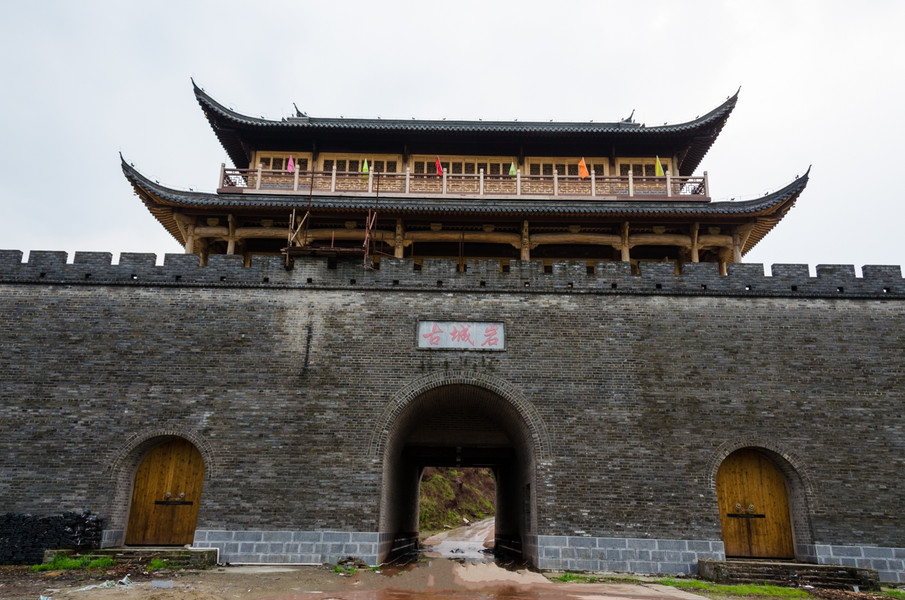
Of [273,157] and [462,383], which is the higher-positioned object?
[273,157]

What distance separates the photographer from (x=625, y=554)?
28.3ft

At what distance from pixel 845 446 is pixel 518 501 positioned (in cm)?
612

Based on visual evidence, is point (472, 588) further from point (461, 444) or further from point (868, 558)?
point (868, 558)

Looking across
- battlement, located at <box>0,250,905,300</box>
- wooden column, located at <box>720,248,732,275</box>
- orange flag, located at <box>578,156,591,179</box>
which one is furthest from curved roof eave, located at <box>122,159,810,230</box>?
battlement, located at <box>0,250,905,300</box>

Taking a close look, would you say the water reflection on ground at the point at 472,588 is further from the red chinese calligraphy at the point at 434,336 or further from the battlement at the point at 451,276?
the battlement at the point at 451,276

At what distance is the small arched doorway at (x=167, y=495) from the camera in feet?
30.4

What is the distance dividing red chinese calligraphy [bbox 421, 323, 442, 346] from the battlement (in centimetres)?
74

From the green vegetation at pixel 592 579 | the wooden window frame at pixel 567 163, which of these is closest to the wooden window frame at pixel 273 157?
the wooden window frame at pixel 567 163

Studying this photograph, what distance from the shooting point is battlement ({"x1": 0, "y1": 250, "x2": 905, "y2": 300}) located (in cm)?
1007

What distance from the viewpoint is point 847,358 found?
9.69 metres

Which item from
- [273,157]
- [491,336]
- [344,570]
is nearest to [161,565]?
[344,570]

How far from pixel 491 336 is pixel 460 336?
53 centimetres

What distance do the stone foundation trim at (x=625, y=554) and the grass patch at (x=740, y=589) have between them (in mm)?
465

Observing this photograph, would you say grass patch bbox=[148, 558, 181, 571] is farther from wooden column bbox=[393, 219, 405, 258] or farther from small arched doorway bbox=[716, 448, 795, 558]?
small arched doorway bbox=[716, 448, 795, 558]
